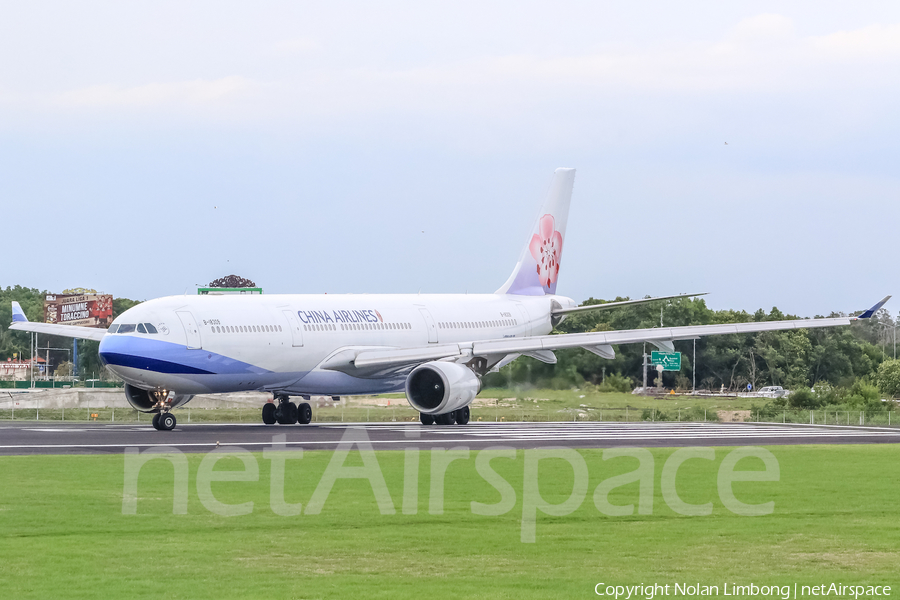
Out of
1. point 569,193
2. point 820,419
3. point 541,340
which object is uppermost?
point 569,193

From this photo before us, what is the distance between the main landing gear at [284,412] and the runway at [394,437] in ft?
5.07

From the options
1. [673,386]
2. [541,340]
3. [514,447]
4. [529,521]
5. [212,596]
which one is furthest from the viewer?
[673,386]

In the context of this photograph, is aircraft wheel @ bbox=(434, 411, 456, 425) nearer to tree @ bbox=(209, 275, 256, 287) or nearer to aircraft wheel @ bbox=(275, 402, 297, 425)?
aircraft wheel @ bbox=(275, 402, 297, 425)

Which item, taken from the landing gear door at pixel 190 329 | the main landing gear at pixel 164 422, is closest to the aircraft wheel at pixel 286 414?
the landing gear door at pixel 190 329

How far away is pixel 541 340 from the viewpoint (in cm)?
3884

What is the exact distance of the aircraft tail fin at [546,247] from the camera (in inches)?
1968

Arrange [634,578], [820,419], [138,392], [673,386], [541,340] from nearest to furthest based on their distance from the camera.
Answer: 1. [634,578]
2. [138,392]
3. [541,340]
4. [820,419]
5. [673,386]

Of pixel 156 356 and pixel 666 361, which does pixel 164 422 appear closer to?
pixel 156 356

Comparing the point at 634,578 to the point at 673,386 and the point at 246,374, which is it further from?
the point at 673,386

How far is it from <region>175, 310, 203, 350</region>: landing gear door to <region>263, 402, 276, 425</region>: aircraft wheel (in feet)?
18.7

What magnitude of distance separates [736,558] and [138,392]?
26.1 meters

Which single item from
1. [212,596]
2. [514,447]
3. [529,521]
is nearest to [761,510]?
[529,521]

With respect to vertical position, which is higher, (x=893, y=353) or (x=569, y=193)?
(x=569, y=193)

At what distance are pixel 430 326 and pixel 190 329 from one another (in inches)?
442
